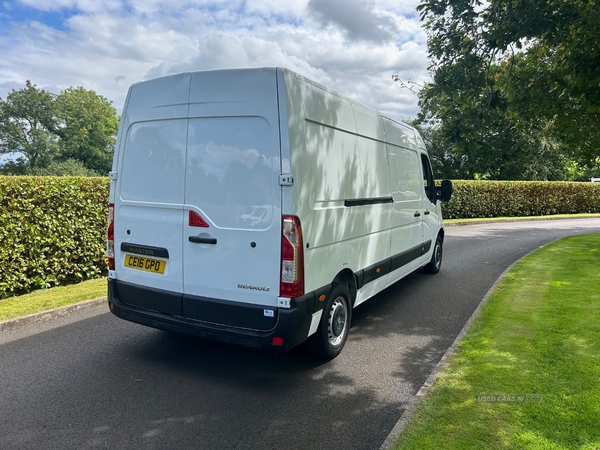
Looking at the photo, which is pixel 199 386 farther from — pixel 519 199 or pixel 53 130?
pixel 53 130

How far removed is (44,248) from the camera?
22.7 ft

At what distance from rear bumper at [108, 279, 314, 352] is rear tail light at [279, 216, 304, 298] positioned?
130 mm

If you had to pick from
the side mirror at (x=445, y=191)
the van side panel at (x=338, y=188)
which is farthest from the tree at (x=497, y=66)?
the van side panel at (x=338, y=188)

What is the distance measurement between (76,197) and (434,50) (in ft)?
21.5

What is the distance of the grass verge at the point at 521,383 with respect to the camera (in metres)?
2.93

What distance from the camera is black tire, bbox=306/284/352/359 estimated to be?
4.22 m

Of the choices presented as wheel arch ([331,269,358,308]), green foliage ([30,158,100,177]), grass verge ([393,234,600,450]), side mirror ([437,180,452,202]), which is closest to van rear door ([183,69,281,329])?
wheel arch ([331,269,358,308])

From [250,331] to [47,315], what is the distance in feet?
11.4

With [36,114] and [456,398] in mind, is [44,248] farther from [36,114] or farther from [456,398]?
[36,114]

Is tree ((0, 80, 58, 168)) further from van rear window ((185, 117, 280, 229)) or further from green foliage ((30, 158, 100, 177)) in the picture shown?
van rear window ((185, 117, 280, 229))

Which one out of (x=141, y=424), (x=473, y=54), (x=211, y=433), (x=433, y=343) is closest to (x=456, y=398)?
(x=433, y=343)

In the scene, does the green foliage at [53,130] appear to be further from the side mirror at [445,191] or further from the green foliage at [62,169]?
the side mirror at [445,191]

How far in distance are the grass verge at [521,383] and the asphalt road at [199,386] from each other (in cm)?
31

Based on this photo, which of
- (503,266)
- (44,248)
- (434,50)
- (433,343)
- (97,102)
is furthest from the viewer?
(97,102)
